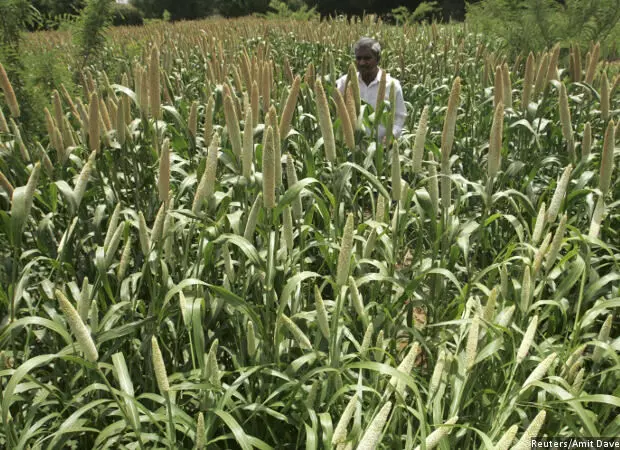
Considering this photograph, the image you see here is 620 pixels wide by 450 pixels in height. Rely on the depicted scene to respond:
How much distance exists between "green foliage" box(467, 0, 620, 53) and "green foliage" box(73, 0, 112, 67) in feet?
17.6

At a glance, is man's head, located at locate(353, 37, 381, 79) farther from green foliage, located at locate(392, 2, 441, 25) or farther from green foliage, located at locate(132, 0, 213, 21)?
green foliage, located at locate(132, 0, 213, 21)

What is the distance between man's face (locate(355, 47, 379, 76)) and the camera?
14.6ft

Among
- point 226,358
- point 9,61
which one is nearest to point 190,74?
point 9,61

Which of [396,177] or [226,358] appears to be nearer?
[396,177]

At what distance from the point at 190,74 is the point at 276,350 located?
6.07 metres

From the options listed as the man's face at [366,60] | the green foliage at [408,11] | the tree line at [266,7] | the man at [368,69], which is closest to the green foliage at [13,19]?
the man at [368,69]

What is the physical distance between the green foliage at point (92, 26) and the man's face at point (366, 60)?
10.2 ft

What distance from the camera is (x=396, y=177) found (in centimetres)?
202

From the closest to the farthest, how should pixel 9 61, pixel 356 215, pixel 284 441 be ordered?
pixel 284 441 → pixel 356 215 → pixel 9 61

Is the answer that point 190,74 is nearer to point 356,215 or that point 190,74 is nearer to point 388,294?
point 356,215

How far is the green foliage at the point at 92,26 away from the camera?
5.61m

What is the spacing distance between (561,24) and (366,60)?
4.04 meters

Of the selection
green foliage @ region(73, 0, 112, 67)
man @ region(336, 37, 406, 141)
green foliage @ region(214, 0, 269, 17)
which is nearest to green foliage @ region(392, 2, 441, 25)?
green foliage @ region(73, 0, 112, 67)

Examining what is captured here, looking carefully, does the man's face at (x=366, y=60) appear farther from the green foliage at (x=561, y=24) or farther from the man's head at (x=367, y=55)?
the green foliage at (x=561, y=24)
